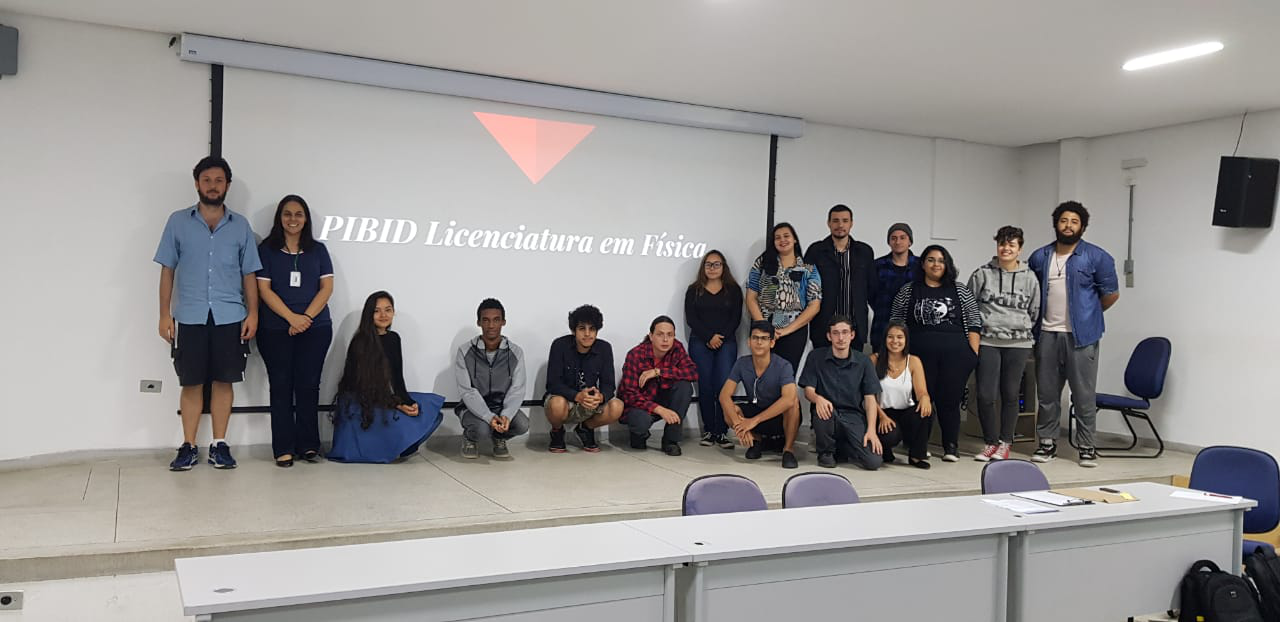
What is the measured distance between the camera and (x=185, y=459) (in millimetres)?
4902

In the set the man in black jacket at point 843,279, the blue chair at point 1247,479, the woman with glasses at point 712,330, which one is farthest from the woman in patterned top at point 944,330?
the blue chair at point 1247,479

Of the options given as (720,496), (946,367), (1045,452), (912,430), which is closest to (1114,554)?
(720,496)

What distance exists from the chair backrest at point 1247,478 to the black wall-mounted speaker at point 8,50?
5.99 m

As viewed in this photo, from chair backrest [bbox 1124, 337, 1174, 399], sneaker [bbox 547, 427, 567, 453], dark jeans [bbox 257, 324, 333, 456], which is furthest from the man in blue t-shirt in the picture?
chair backrest [bbox 1124, 337, 1174, 399]

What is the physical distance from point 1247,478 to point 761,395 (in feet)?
8.57

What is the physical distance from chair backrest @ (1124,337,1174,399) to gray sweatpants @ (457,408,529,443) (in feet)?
14.6

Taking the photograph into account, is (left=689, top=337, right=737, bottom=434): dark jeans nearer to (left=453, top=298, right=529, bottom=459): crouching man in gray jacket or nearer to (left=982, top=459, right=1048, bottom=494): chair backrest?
(left=453, top=298, right=529, bottom=459): crouching man in gray jacket

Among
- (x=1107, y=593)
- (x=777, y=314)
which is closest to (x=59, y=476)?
(x=777, y=314)

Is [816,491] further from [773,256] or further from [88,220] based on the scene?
[88,220]

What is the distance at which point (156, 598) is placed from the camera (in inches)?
138

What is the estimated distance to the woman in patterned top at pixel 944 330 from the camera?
592 centimetres

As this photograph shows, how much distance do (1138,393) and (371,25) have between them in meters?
5.77

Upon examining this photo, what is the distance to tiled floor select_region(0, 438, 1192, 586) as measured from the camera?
11.7ft

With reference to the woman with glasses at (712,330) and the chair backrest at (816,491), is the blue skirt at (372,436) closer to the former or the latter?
the woman with glasses at (712,330)
